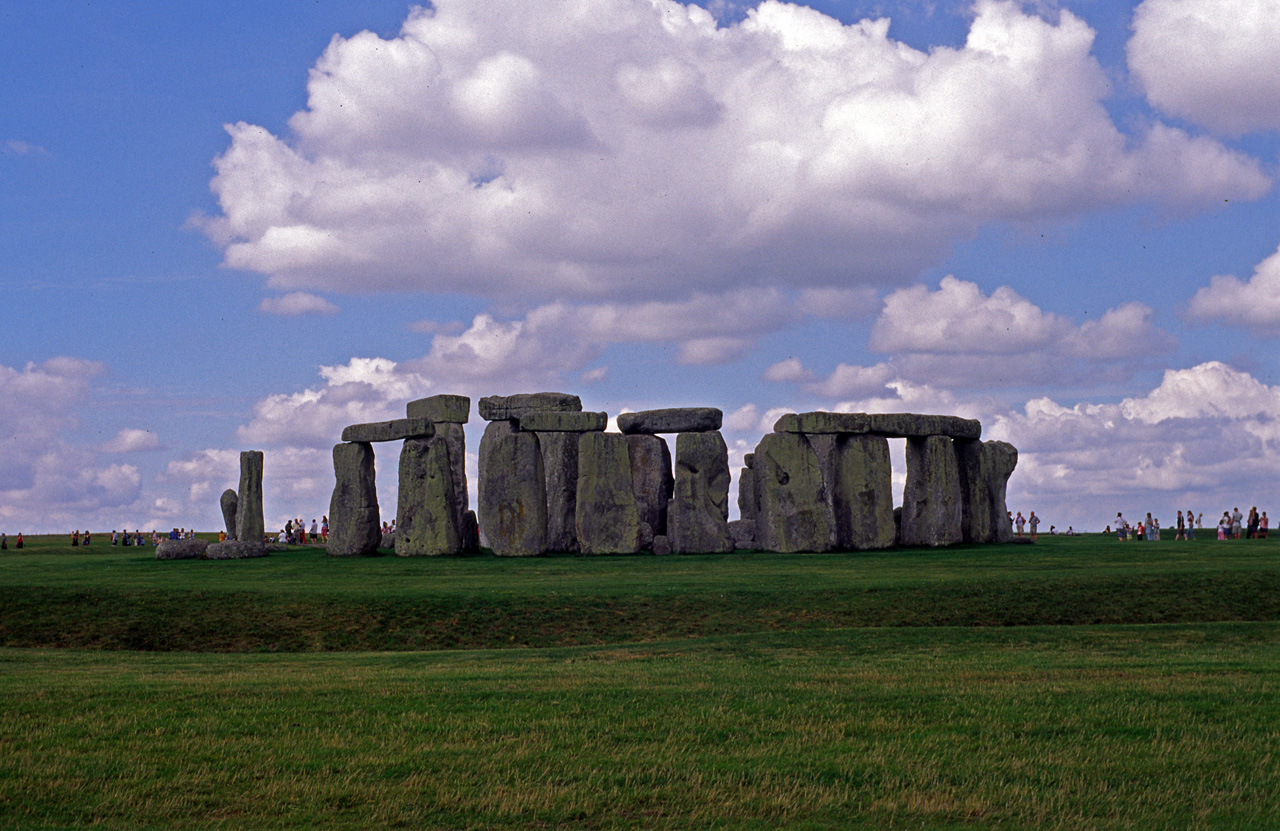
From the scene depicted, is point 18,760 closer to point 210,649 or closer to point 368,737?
point 368,737

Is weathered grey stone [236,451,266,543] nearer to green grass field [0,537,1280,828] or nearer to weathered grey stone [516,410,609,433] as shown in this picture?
weathered grey stone [516,410,609,433]

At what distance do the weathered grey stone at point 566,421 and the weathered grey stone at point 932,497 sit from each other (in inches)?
361

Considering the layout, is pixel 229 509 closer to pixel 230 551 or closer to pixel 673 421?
pixel 230 551

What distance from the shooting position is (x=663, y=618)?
2133cm

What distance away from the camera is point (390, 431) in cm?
3612

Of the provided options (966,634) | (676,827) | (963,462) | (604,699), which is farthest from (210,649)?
(963,462)

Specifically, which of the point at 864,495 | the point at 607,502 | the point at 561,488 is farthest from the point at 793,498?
the point at 561,488

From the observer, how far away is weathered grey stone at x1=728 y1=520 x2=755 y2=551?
37.0 m

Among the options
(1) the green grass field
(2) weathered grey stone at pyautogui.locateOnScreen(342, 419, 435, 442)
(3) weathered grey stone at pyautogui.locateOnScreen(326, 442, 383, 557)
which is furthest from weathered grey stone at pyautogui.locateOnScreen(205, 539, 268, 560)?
(1) the green grass field

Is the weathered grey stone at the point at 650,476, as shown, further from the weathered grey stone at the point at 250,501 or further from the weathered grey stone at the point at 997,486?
the weathered grey stone at the point at 250,501

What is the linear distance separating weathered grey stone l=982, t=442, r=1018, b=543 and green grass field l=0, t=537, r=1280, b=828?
13.1 metres

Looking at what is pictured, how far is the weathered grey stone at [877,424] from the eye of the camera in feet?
113

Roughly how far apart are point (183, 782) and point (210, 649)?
11916mm

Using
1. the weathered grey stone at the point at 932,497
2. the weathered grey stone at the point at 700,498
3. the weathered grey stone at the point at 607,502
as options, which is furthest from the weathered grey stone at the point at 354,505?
the weathered grey stone at the point at 932,497
